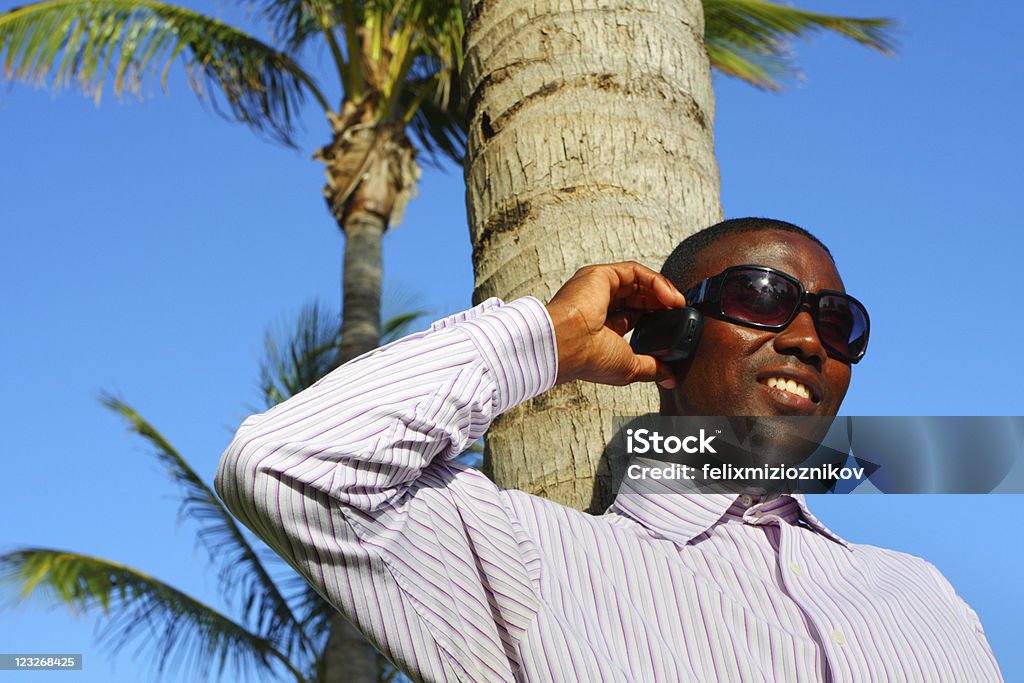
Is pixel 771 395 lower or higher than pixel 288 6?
lower

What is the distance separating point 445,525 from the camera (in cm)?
163

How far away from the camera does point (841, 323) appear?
6.66ft

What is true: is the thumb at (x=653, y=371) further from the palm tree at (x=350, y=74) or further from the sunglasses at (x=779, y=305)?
the palm tree at (x=350, y=74)

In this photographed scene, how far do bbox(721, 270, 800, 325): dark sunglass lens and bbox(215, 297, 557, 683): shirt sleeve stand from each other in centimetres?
53

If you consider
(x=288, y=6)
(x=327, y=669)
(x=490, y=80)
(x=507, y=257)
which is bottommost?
(x=327, y=669)

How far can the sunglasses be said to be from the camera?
1995 millimetres

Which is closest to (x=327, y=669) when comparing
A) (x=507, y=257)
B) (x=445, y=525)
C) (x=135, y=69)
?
(x=135, y=69)

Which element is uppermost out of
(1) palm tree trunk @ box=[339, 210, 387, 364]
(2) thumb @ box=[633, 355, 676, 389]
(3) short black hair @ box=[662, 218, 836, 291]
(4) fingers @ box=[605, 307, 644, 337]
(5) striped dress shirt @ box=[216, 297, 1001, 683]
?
(1) palm tree trunk @ box=[339, 210, 387, 364]

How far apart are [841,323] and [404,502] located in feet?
3.10

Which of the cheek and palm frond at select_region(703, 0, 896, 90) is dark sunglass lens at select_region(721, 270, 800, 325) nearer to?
the cheek

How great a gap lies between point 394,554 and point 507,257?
1.03 m

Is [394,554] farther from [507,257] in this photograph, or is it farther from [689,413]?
[507,257]

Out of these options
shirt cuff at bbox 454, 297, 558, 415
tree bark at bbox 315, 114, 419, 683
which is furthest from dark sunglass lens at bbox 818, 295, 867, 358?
tree bark at bbox 315, 114, 419, 683

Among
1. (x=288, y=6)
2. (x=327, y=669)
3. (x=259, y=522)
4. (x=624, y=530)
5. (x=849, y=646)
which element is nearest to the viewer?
(x=259, y=522)
